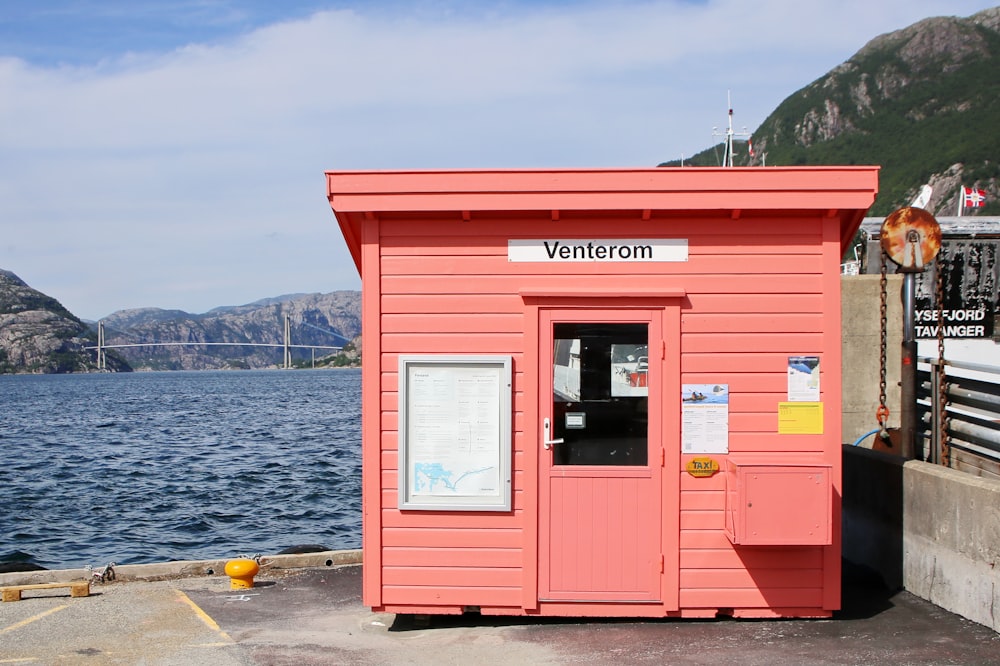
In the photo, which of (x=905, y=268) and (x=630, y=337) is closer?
(x=630, y=337)

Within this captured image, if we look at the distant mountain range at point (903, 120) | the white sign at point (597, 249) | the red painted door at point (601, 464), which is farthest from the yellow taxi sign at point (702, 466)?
the distant mountain range at point (903, 120)

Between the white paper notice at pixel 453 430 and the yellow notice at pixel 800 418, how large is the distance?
6.79ft

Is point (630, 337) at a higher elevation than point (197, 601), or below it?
higher

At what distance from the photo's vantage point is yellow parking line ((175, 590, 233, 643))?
732 centimetres

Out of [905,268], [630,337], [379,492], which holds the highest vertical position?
[905,268]

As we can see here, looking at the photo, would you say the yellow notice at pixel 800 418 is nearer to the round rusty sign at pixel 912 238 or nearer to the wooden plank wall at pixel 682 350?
the wooden plank wall at pixel 682 350

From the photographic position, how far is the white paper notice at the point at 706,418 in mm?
7340

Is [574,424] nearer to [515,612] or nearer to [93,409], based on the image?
[515,612]

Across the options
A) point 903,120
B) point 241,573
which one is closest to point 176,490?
point 241,573

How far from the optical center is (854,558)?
9.08 m

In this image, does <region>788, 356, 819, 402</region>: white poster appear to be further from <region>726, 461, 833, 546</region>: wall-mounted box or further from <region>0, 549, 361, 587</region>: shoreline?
<region>0, 549, 361, 587</region>: shoreline

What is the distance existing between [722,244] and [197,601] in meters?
5.11

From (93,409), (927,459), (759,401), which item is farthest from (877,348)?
(93,409)

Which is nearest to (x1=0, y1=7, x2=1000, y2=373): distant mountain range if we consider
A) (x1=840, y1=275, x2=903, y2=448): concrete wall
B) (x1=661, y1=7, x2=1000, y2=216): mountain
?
(x1=661, y1=7, x2=1000, y2=216): mountain
